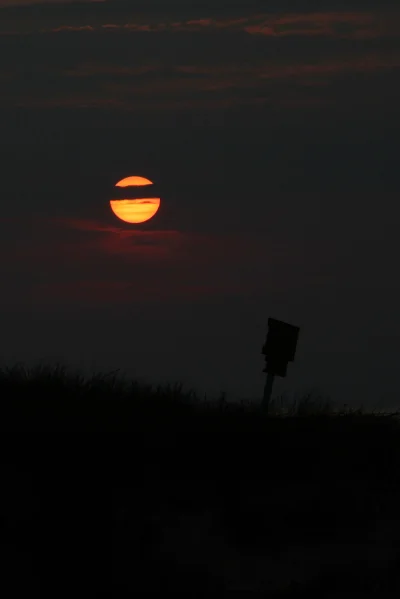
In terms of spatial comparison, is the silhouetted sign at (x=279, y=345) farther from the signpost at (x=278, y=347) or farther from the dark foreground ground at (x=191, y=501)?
the dark foreground ground at (x=191, y=501)

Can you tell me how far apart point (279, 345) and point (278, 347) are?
28mm

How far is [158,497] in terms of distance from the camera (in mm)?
11164

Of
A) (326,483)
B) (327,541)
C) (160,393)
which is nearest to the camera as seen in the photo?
(327,541)

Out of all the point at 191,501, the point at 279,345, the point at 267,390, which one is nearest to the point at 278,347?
the point at 279,345

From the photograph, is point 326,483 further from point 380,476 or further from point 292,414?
point 292,414

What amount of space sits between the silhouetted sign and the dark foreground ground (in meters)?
A: 1.53

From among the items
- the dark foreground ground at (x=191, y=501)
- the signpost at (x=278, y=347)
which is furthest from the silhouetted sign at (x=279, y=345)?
the dark foreground ground at (x=191, y=501)

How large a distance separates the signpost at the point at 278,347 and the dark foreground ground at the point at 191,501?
1.52 m

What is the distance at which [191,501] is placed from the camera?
11180 mm

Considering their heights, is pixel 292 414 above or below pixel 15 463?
above

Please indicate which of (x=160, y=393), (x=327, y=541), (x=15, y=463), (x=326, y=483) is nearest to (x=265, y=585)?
(x=327, y=541)

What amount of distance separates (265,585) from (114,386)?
4302 mm

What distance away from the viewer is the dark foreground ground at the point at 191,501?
10.2 m

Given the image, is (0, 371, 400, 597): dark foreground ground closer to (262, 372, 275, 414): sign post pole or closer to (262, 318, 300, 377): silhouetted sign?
(262, 372, 275, 414): sign post pole
